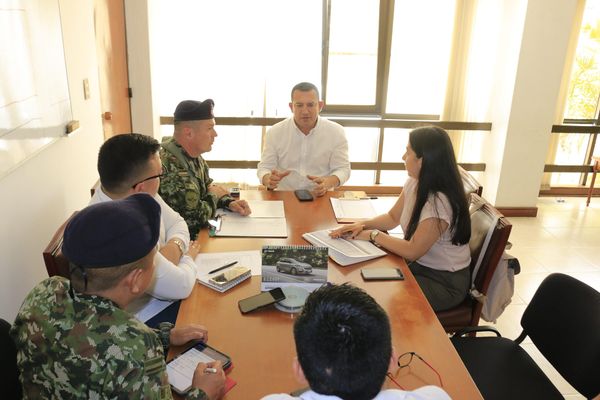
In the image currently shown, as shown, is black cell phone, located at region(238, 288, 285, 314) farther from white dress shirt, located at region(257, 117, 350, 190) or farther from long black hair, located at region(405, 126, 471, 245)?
white dress shirt, located at region(257, 117, 350, 190)

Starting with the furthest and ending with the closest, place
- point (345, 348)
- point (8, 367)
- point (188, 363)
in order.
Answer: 1. point (188, 363)
2. point (8, 367)
3. point (345, 348)

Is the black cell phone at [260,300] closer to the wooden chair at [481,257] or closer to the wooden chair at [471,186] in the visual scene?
the wooden chair at [481,257]

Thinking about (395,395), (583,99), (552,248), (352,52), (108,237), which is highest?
(352,52)

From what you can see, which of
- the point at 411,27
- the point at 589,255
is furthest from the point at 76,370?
the point at 411,27

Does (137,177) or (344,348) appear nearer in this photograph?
(344,348)

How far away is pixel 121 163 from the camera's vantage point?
182cm

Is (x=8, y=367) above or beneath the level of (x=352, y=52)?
beneath

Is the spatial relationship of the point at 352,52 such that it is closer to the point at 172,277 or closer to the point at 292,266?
the point at 292,266

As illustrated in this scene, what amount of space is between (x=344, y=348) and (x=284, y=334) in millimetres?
641

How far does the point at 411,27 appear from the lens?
471cm

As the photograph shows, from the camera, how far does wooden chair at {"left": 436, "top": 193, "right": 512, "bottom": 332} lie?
217 cm

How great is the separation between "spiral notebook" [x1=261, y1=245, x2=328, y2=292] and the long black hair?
2.26ft

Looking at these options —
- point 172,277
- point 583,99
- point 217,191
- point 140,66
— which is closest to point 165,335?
point 172,277

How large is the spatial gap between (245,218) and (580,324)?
1548mm
